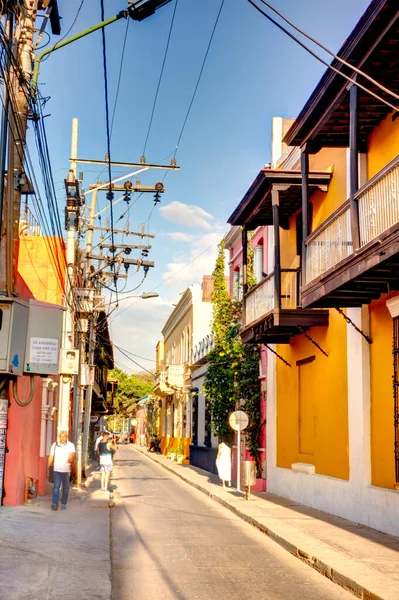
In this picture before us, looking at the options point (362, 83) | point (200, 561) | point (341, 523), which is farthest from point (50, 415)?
point (362, 83)

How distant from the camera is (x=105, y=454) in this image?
18.9 metres

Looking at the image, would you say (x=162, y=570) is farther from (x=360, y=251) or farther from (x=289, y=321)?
Answer: (x=289, y=321)

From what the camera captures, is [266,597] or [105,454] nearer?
[266,597]

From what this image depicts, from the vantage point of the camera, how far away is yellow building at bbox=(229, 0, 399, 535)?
11.1 metres

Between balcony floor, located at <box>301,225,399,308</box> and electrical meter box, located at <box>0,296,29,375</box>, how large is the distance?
4.94 meters

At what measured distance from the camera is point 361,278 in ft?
37.0

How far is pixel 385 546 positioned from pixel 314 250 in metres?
5.53

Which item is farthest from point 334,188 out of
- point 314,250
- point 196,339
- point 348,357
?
point 196,339

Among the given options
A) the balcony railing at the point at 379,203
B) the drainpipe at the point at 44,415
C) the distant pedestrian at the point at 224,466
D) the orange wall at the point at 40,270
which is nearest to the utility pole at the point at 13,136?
the balcony railing at the point at 379,203

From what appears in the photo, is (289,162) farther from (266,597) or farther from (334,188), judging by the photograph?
(266,597)

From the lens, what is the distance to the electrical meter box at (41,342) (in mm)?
8438

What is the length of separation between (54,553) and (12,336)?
3.16 metres

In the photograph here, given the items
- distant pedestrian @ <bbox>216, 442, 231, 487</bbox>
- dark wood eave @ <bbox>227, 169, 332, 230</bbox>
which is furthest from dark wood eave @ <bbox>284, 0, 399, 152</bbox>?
distant pedestrian @ <bbox>216, 442, 231, 487</bbox>

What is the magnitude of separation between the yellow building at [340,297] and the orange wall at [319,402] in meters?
0.03
